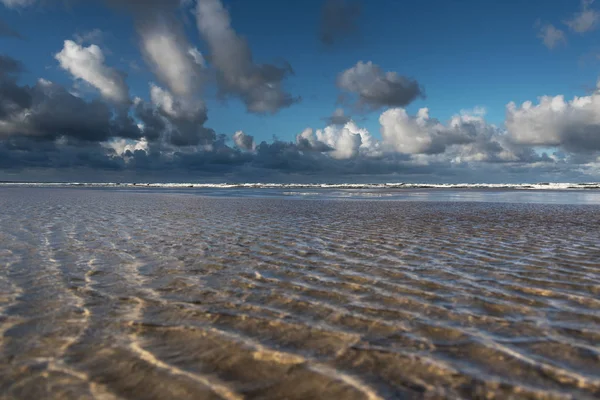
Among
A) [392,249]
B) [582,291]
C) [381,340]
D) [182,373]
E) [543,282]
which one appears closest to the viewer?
[182,373]

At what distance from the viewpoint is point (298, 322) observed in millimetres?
Result: 4938

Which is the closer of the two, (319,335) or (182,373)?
(182,373)

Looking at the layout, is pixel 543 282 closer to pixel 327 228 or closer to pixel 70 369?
pixel 70 369

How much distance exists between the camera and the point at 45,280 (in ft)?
22.8

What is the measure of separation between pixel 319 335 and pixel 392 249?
20.6ft

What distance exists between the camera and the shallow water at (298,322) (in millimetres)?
3473

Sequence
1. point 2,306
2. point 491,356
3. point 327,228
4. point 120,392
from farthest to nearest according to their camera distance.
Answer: point 327,228 → point 2,306 → point 491,356 → point 120,392

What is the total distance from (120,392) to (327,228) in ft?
39.4

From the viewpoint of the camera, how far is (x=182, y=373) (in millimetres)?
3629

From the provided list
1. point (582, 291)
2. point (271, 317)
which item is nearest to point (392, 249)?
point (582, 291)

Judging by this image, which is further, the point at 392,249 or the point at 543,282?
the point at 392,249

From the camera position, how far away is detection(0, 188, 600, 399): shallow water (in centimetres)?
347

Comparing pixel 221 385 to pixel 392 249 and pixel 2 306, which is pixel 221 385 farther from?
pixel 392 249

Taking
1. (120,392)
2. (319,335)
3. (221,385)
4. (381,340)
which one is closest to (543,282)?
(381,340)
